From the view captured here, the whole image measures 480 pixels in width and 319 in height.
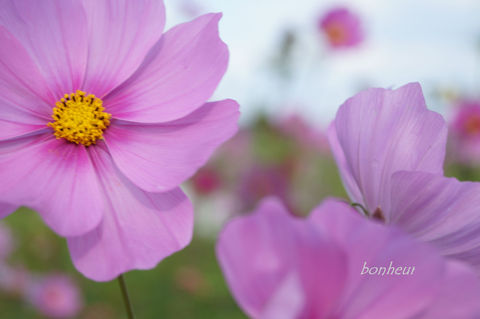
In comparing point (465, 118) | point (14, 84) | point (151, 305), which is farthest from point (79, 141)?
point (465, 118)

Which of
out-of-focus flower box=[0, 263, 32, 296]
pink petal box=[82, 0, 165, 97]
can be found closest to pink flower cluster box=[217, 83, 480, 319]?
pink petal box=[82, 0, 165, 97]

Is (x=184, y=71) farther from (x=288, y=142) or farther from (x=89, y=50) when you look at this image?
(x=288, y=142)

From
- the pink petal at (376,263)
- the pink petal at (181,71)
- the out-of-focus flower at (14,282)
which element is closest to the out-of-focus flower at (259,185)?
the out-of-focus flower at (14,282)

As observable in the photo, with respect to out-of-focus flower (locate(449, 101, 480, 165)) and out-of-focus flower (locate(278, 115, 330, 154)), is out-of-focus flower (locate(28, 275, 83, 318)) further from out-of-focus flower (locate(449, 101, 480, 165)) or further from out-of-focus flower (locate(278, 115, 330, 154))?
out-of-focus flower (locate(449, 101, 480, 165))

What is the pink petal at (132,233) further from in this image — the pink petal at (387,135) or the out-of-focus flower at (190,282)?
the out-of-focus flower at (190,282)

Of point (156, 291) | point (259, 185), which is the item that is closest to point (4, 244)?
point (156, 291)

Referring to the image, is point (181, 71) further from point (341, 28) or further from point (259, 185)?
point (341, 28)
